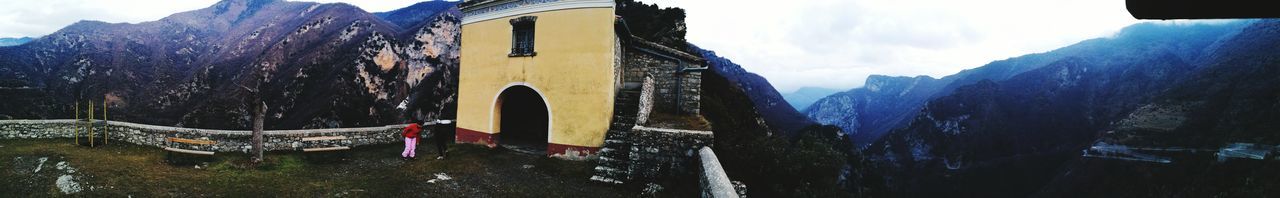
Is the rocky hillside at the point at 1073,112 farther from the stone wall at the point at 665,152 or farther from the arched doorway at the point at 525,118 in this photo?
the stone wall at the point at 665,152

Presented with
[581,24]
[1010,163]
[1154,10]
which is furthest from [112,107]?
[1010,163]

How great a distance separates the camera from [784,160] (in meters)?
10.4

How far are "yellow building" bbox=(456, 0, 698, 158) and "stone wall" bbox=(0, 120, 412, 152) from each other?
2435 millimetres

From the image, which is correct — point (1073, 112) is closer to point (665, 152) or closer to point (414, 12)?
point (665, 152)

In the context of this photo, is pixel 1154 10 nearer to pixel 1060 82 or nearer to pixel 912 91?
pixel 1060 82

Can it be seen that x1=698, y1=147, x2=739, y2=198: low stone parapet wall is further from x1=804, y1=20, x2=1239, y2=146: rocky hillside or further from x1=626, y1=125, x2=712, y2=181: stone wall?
x1=804, y1=20, x2=1239, y2=146: rocky hillside

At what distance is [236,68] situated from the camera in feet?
171

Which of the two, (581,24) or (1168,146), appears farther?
(1168,146)

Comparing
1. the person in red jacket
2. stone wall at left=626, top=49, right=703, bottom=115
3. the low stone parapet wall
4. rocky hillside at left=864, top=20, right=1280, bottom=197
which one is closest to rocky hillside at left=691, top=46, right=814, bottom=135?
rocky hillside at left=864, top=20, right=1280, bottom=197

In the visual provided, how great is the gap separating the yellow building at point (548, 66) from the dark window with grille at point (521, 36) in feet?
0.08

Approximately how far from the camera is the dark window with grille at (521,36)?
12477 millimetres

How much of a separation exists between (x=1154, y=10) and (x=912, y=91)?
169m

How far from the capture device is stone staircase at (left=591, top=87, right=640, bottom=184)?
991 centimetres

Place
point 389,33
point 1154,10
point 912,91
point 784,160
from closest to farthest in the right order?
point 1154,10 → point 784,160 → point 389,33 → point 912,91
